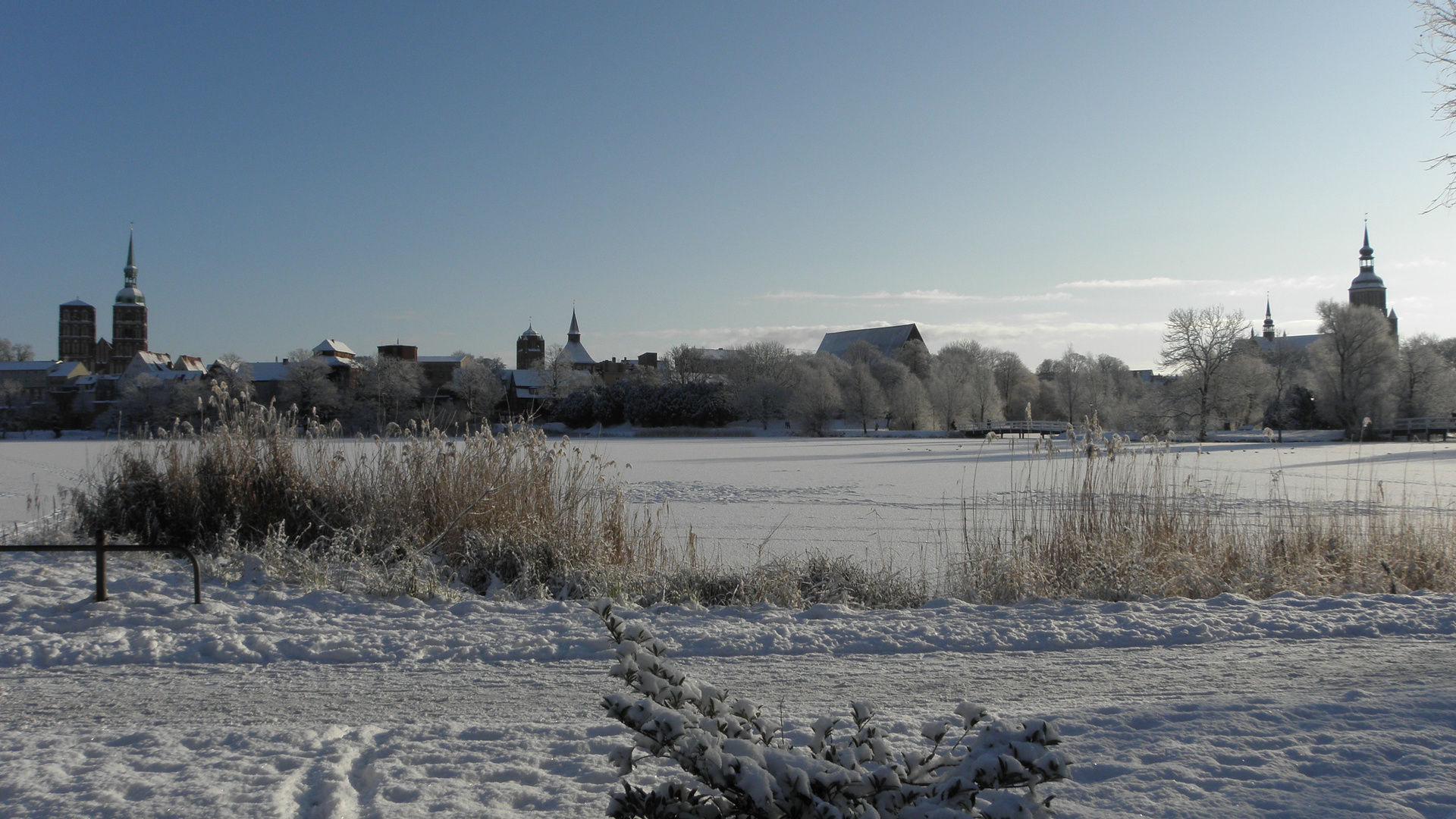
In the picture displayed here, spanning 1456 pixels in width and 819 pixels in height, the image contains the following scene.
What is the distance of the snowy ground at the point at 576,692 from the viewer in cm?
257

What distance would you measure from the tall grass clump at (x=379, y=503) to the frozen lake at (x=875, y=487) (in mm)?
770

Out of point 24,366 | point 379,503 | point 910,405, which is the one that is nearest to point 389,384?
point 910,405

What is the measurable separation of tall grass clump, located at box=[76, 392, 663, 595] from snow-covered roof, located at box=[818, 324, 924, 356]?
87339 mm

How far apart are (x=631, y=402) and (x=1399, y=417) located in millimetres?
48878

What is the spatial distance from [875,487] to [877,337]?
8945 centimetres

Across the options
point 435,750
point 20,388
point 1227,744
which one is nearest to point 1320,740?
point 1227,744

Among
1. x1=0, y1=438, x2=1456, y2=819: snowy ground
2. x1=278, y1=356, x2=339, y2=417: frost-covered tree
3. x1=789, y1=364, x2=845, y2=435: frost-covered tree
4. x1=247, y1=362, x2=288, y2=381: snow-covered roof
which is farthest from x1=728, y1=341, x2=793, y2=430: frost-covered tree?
x1=0, y1=438, x2=1456, y2=819: snowy ground

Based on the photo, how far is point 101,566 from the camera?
4871 mm

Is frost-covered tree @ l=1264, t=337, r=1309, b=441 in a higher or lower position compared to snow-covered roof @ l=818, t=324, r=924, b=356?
lower

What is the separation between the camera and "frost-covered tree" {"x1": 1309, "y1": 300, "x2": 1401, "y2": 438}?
44031mm

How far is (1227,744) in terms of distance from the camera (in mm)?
2863

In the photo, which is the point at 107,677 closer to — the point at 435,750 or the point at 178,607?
the point at 178,607

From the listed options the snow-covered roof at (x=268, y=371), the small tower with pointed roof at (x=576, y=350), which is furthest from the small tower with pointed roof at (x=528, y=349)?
the snow-covered roof at (x=268, y=371)

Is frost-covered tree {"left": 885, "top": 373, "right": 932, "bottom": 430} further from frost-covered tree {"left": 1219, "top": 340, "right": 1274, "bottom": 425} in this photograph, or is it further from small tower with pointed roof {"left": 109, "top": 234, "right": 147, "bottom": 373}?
small tower with pointed roof {"left": 109, "top": 234, "right": 147, "bottom": 373}
